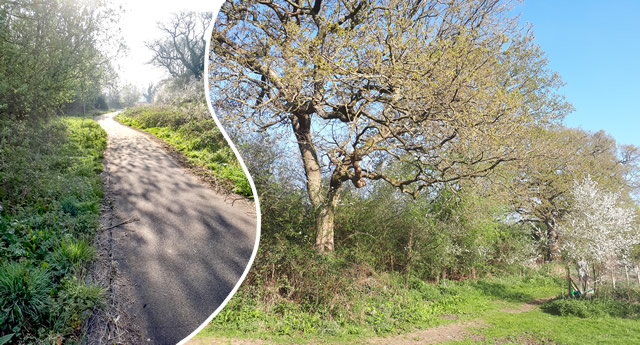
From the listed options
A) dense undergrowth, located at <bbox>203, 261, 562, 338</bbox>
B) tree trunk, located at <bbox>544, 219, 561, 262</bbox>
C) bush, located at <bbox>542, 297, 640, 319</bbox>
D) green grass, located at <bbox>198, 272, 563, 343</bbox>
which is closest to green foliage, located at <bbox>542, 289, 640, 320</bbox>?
bush, located at <bbox>542, 297, 640, 319</bbox>

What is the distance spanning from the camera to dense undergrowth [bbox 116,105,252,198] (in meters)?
1.40

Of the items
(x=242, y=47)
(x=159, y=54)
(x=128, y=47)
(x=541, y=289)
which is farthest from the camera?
(x=541, y=289)

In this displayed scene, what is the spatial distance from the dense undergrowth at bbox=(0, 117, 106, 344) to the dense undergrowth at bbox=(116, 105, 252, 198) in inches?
12.4

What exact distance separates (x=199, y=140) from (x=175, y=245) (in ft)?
1.30

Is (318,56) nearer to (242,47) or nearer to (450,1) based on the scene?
(242,47)

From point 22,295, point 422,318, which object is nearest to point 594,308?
point 422,318

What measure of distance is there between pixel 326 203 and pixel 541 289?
36.6 feet

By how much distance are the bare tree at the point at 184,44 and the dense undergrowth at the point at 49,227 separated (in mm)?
456

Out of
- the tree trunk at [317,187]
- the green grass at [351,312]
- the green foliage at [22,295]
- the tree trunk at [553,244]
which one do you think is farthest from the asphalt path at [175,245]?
the tree trunk at [553,244]

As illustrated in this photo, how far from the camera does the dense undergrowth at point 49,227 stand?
4.58ft

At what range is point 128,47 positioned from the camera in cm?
166

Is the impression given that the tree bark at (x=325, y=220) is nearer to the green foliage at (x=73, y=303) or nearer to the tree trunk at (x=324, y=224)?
the tree trunk at (x=324, y=224)

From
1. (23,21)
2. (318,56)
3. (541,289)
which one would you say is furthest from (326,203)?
(541,289)

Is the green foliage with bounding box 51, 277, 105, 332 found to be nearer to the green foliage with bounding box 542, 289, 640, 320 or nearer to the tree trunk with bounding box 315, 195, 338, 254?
the tree trunk with bounding box 315, 195, 338, 254
